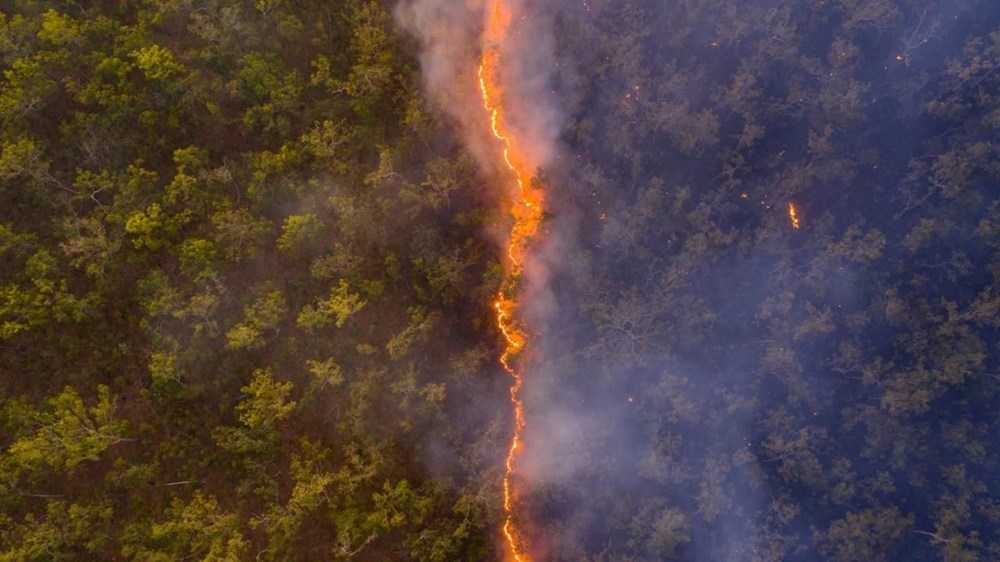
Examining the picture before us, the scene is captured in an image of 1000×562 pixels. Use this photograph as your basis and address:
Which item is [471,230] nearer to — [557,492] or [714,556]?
[557,492]

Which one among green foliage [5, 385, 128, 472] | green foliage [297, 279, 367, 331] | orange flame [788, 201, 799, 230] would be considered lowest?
green foliage [5, 385, 128, 472]

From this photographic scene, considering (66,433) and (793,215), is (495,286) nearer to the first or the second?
(793,215)

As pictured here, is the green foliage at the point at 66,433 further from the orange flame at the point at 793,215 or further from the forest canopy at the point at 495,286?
the orange flame at the point at 793,215

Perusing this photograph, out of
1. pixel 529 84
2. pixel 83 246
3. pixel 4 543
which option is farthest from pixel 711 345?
pixel 4 543

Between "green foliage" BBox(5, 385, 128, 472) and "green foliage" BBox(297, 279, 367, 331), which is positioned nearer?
"green foliage" BBox(5, 385, 128, 472)

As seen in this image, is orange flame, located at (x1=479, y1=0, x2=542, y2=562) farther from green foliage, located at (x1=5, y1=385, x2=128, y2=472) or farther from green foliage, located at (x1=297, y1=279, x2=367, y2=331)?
green foliage, located at (x1=5, y1=385, x2=128, y2=472)

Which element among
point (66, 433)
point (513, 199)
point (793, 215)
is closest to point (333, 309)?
point (513, 199)

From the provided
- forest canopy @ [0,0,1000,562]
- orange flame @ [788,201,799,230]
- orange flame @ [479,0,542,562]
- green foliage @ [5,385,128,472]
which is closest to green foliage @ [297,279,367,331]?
forest canopy @ [0,0,1000,562]

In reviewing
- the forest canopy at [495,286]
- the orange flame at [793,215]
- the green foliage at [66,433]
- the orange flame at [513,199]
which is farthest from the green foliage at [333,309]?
the orange flame at [793,215]
